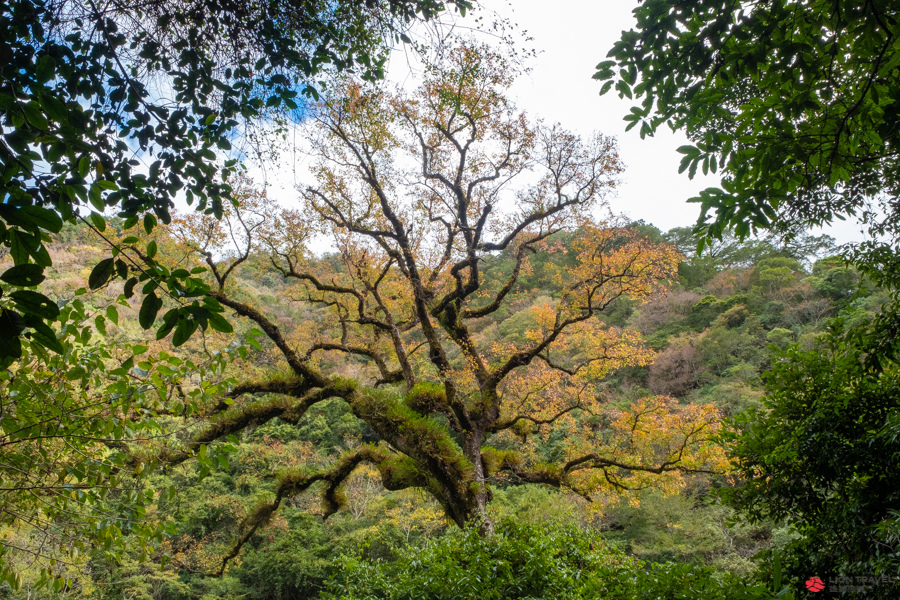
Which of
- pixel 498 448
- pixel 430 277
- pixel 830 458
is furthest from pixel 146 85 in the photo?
pixel 498 448

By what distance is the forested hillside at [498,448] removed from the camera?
7.91 m

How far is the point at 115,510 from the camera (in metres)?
1.67

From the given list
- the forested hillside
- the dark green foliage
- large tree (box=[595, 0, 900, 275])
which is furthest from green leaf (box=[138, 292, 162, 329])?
the forested hillside

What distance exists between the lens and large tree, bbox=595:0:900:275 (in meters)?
1.61

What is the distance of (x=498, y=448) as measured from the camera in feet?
40.4

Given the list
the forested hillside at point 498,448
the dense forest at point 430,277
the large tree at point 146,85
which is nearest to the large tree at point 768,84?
the dense forest at point 430,277

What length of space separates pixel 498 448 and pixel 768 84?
11864mm

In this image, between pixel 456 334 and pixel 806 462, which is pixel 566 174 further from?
pixel 806 462

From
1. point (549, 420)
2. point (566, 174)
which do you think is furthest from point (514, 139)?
point (549, 420)

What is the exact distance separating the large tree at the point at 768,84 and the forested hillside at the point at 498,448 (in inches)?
183

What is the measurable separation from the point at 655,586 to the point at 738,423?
4.72ft

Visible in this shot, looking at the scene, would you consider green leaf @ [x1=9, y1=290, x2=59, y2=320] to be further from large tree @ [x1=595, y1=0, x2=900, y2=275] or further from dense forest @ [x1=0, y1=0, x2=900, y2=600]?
large tree @ [x1=595, y1=0, x2=900, y2=275]

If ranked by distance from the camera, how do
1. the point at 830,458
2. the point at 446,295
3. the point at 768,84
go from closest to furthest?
1. the point at 768,84
2. the point at 830,458
3. the point at 446,295

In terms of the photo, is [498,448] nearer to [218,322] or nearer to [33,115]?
[218,322]
